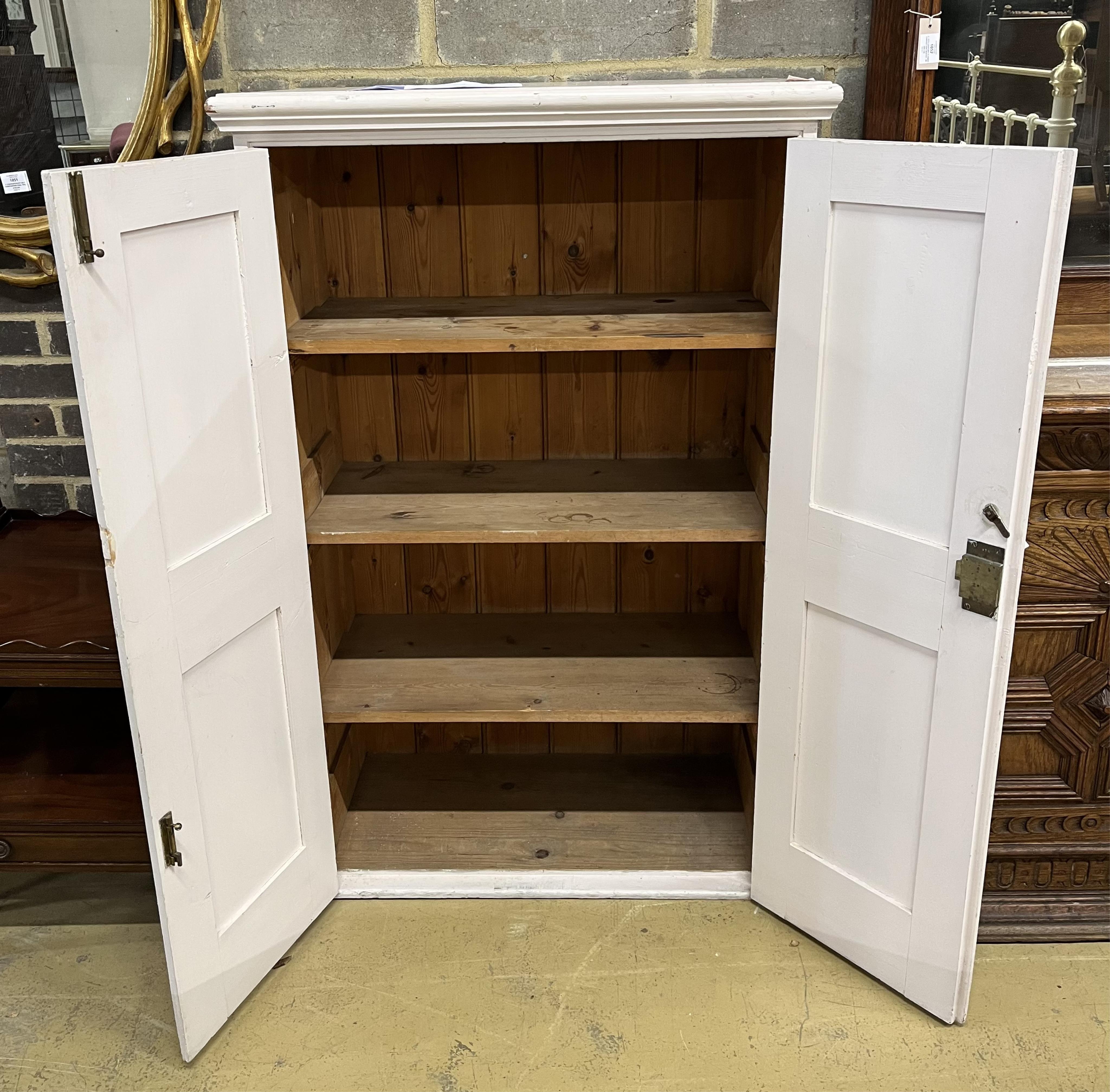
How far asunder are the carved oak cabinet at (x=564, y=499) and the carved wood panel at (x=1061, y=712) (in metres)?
0.08

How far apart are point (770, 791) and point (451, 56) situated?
5.34 feet

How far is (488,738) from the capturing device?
289 centimetres

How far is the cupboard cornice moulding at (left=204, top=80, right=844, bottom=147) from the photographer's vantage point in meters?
1.86

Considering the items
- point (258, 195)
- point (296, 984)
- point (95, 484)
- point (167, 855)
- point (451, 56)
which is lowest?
point (296, 984)

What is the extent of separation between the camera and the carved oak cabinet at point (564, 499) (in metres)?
1.73

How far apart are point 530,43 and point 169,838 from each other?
1656 millimetres

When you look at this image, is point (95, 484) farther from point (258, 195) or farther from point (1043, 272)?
point (1043, 272)

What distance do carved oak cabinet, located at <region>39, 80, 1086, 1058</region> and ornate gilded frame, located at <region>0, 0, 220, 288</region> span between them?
0.81 ft

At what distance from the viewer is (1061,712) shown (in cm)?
216

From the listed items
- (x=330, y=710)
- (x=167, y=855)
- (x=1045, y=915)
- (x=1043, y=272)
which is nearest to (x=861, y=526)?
(x=1043, y=272)

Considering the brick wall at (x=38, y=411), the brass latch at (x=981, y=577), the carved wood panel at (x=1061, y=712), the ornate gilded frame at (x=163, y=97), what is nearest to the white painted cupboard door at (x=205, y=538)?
the ornate gilded frame at (x=163, y=97)

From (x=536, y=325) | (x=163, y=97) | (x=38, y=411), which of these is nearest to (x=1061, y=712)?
(x=536, y=325)

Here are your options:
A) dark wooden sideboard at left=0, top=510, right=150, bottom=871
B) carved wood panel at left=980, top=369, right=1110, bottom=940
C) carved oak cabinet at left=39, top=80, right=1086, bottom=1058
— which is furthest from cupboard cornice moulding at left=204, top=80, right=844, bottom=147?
dark wooden sideboard at left=0, top=510, right=150, bottom=871

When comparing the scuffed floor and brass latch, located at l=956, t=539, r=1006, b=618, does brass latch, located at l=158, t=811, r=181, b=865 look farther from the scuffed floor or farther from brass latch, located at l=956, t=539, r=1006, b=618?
brass latch, located at l=956, t=539, r=1006, b=618
